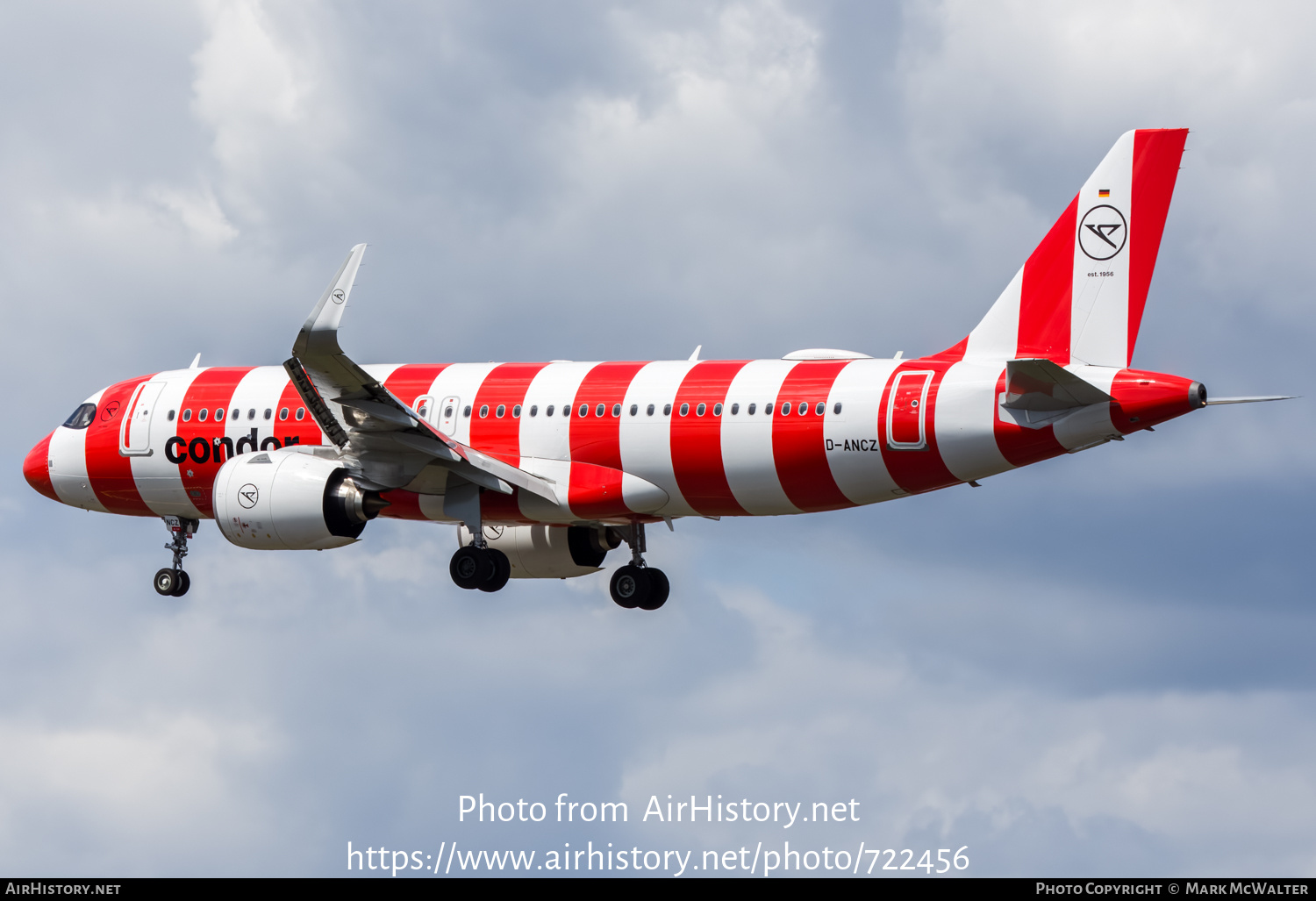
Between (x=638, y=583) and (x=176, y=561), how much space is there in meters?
11.1

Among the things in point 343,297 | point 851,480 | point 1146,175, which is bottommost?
point 851,480

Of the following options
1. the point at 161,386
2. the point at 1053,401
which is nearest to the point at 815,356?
the point at 1053,401

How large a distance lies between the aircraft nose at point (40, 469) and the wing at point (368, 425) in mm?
9665

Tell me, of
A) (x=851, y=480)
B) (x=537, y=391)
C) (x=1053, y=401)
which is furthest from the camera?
(x=537, y=391)

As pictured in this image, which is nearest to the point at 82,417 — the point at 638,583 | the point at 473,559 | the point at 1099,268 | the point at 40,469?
the point at 40,469

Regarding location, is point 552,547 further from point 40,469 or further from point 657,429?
point 40,469

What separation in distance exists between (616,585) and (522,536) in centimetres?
263

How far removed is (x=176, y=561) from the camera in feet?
132

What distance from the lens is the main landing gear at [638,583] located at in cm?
3831

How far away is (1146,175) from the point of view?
31.6 meters

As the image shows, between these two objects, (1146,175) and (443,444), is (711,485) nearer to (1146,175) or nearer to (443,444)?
(443,444)

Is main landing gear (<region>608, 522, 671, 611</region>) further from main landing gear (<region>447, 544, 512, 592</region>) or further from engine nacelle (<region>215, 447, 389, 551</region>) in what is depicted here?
engine nacelle (<region>215, 447, 389, 551</region>)

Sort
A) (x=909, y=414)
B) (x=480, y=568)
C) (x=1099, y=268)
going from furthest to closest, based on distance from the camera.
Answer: (x=480, y=568), (x=1099, y=268), (x=909, y=414)

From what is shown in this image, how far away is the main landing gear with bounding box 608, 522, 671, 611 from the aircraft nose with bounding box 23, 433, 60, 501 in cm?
1385
